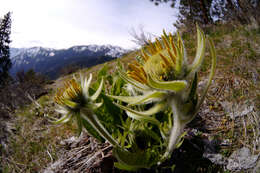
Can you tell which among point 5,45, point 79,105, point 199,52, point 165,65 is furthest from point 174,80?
point 5,45

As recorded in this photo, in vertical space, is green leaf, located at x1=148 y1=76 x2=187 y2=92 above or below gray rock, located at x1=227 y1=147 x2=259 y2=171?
above

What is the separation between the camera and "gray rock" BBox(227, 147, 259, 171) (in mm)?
1405

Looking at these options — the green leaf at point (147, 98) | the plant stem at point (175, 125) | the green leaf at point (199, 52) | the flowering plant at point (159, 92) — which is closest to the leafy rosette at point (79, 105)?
the flowering plant at point (159, 92)

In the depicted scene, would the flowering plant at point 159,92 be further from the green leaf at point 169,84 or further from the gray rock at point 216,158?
the gray rock at point 216,158

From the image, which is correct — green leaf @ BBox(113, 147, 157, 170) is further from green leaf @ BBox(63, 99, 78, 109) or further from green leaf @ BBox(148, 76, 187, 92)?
green leaf @ BBox(148, 76, 187, 92)

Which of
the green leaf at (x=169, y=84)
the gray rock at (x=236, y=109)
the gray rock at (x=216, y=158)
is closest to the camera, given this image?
the green leaf at (x=169, y=84)

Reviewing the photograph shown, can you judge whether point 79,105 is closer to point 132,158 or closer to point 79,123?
point 79,123

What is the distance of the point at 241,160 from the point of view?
1454mm

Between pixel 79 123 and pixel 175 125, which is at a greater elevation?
pixel 79 123

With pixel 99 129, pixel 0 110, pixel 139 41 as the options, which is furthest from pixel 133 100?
pixel 0 110

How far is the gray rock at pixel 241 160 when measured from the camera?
4.61 ft

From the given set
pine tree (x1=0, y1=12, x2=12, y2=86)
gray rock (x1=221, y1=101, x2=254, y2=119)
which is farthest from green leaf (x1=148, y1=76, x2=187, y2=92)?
pine tree (x1=0, y1=12, x2=12, y2=86)

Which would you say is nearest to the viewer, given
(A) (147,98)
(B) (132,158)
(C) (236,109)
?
(A) (147,98)

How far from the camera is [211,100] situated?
232 cm
